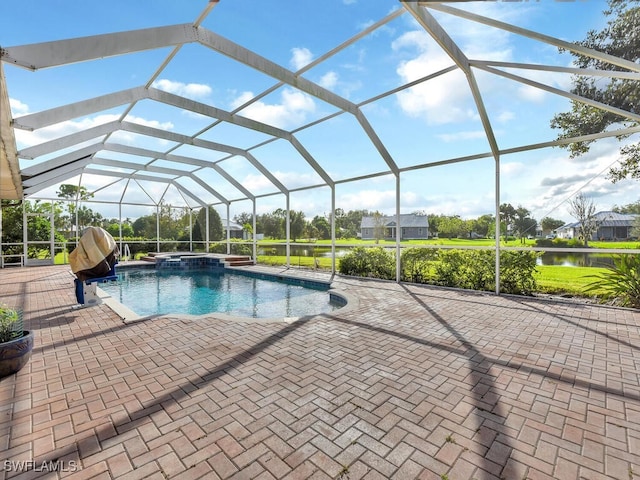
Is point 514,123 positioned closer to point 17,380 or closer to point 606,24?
point 606,24

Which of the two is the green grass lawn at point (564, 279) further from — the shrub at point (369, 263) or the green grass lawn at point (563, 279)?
the shrub at point (369, 263)

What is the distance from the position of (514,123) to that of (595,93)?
5.60ft

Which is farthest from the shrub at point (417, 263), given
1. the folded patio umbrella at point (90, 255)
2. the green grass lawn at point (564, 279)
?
the folded patio umbrella at point (90, 255)

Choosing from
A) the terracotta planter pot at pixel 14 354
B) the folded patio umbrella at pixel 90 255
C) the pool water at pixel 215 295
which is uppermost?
the folded patio umbrella at pixel 90 255

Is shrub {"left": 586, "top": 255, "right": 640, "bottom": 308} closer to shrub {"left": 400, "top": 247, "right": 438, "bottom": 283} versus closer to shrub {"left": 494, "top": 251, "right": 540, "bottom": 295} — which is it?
shrub {"left": 494, "top": 251, "right": 540, "bottom": 295}

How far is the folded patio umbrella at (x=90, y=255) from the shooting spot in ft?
18.5

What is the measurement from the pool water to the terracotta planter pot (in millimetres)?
3316

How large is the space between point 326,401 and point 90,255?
531 cm

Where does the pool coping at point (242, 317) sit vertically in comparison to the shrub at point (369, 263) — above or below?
below

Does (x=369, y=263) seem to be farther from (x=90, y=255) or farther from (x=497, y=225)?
(x=90, y=255)

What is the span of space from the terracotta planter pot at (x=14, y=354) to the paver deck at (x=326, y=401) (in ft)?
0.28

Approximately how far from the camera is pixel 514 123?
6.38m

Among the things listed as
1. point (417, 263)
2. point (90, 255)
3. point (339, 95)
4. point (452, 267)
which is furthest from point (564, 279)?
point (90, 255)

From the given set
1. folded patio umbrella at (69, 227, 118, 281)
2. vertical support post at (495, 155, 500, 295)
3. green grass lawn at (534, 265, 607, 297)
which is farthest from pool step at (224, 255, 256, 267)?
green grass lawn at (534, 265, 607, 297)
